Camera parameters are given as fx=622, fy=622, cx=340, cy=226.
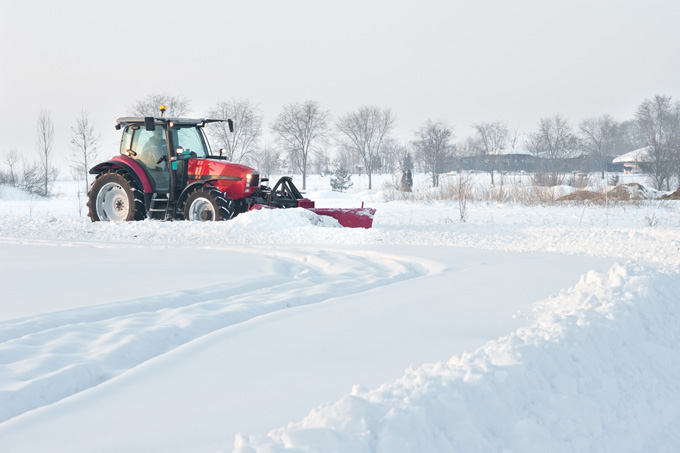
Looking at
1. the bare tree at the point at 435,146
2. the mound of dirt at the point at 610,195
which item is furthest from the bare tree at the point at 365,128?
the mound of dirt at the point at 610,195

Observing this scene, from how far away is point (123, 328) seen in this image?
4.30m

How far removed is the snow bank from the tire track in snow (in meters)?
1.44

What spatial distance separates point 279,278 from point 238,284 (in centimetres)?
61

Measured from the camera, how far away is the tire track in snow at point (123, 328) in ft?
10.8

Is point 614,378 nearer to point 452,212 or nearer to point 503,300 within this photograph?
point 503,300

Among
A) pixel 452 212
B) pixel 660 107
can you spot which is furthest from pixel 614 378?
pixel 660 107

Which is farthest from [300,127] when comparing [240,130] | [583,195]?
[583,195]

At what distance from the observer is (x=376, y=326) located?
438 centimetres

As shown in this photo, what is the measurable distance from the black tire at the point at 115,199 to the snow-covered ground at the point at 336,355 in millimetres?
4686

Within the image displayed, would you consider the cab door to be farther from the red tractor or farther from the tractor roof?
the tractor roof

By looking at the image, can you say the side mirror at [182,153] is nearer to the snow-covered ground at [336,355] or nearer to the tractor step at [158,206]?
the tractor step at [158,206]

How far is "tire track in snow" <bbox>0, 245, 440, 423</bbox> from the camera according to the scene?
328cm

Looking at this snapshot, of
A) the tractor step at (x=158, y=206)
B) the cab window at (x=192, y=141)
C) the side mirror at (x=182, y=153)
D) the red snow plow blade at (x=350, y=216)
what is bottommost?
the red snow plow blade at (x=350, y=216)

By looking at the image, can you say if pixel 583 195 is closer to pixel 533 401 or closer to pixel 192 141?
pixel 192 141
